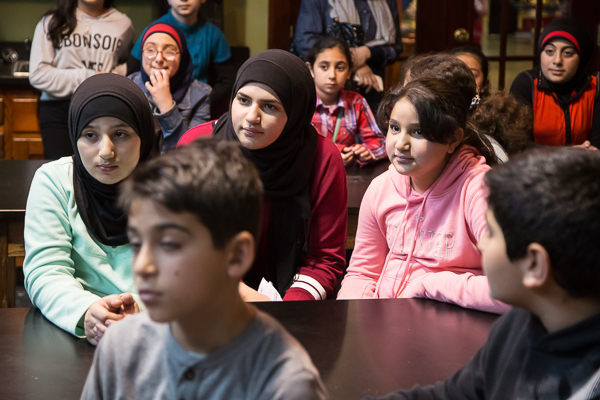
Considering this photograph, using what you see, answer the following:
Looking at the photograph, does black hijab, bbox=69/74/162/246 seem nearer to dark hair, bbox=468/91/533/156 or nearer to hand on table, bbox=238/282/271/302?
hand on table, bbox=238/282/271/302

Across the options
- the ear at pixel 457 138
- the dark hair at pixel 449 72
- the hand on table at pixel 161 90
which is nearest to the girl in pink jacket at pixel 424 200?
the ear at pixel 457 138

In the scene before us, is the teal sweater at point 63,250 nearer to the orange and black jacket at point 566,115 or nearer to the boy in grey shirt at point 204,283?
the boy in grey shirt at point 204,283

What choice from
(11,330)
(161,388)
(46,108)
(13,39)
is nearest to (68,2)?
(46,108)

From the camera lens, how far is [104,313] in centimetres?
127

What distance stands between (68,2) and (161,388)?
328 cm

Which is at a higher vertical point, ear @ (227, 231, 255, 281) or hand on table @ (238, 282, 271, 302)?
ear @ (227, 231, 255, 281)

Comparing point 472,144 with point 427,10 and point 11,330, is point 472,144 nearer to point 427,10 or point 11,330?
point 11,330

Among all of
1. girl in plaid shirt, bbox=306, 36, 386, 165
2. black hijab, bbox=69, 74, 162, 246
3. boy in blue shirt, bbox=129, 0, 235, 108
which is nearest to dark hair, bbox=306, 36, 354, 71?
girl in plaid shirt, bbox=306, 36, 386, 165

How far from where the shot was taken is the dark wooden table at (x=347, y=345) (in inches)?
41.7

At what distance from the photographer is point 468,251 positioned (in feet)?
5.23

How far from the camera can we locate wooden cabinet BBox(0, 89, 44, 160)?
449cm

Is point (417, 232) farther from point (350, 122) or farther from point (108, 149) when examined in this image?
point (350, 122)

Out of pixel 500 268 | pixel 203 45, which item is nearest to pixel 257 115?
pixel 500 268

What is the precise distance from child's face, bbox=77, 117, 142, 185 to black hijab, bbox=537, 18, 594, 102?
2870 mm
